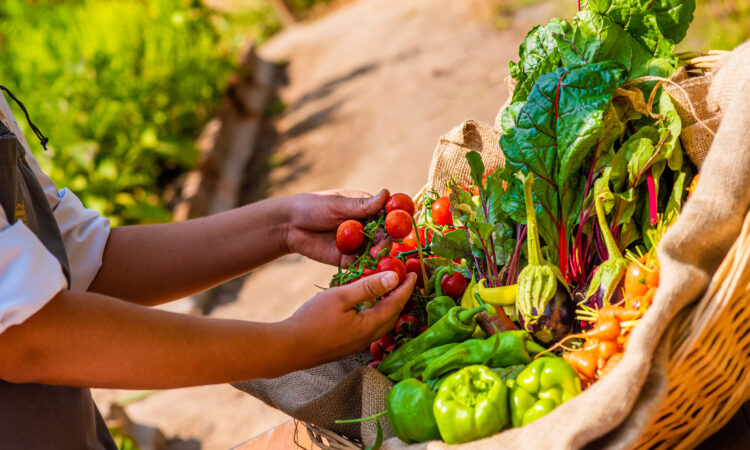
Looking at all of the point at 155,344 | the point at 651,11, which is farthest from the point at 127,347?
the point at 651,11

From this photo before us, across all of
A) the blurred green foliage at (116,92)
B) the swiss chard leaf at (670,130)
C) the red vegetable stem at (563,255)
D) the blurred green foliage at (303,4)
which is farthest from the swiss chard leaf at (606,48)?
the blurred green foliage at (303,4)

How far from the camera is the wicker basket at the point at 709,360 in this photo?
1.33 metres

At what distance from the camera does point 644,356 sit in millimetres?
1311

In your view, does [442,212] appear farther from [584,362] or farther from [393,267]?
[584,362]

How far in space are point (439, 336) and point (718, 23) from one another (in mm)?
5064

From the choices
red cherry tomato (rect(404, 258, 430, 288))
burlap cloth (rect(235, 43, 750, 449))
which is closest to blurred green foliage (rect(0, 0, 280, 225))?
red cherry tomato (rect(404, 258, 430, 288))

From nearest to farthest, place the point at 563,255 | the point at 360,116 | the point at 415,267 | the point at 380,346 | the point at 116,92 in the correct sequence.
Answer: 1. the point at 563,255
2. the point at 380,346
3. the point at 415,267
4. the point at 116,92
5. the point at 360,116

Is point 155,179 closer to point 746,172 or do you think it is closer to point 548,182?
point 548,182

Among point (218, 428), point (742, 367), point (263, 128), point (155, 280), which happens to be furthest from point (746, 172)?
point (263, 128)

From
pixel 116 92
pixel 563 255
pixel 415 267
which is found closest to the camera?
pixel 563 255

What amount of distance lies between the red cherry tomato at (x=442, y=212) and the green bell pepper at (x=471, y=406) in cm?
69

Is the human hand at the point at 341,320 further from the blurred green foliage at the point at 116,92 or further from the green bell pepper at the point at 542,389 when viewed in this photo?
the blurred green foliage at the point at 116,92

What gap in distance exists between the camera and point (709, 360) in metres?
1.38

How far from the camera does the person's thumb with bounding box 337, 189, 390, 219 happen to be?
7.56 feet
